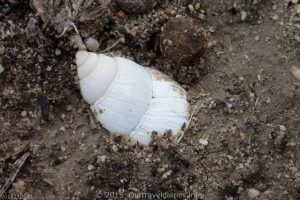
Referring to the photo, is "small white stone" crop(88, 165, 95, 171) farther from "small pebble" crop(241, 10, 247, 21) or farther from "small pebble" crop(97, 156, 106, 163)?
"small pebble" crop(241, 10, 247, 21)

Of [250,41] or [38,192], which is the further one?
[250,41]

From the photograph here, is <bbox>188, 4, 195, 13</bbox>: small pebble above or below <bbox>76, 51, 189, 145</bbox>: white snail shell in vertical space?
above

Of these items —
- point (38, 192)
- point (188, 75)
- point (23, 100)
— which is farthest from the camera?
point (188, 75)

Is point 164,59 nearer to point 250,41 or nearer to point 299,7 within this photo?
point 250,41

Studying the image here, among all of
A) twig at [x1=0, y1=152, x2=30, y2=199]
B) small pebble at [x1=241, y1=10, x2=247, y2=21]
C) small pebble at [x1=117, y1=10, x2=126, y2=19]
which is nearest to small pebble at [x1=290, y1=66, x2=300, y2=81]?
small pebble at [x1=241, y1=10, x2=247, y2=21]

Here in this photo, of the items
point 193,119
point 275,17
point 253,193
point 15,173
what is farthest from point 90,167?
point 275,17

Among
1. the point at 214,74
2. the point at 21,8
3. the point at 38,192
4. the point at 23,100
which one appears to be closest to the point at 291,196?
the point at 214,74

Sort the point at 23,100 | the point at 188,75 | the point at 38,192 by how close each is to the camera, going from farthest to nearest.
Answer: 1. the point at 188,75
2. the point at 23,100
3. the point at 38,192
